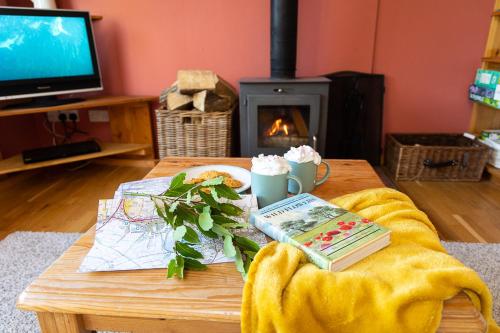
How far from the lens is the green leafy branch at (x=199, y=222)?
0.60 metres

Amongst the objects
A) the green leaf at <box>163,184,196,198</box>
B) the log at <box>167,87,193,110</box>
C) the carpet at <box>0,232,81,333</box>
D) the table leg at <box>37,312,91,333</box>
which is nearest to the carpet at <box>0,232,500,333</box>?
the carpet at <box>0,232,81,333</box>

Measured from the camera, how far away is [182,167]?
114 centimetres

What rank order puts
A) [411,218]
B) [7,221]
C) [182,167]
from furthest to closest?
1. [7,221]
2. [182,167]
3. [411,218]

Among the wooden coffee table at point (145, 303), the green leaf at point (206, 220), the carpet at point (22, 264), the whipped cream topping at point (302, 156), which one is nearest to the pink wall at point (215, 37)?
the carpet at point (22, 264)

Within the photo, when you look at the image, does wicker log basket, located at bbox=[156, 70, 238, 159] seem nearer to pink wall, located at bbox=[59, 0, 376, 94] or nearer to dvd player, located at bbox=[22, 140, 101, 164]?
pink wall, located at bbox=[59, 0, 376, 94]

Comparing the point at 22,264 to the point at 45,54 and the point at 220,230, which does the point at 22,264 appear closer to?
the point at 220,230

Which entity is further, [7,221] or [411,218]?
[7,221]

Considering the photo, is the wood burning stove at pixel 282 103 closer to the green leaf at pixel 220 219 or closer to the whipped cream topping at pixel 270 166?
the whipped cream topping at pixel 270 166

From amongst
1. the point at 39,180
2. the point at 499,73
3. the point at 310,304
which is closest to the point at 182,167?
the point at 310,304

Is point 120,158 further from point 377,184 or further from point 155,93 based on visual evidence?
point 377,184

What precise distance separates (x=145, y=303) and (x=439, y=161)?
81.1 inches

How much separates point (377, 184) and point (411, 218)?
12.4 inches

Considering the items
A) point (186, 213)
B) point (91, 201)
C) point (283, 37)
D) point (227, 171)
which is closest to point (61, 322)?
point (186, 213)

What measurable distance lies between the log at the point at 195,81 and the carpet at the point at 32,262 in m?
0.99
